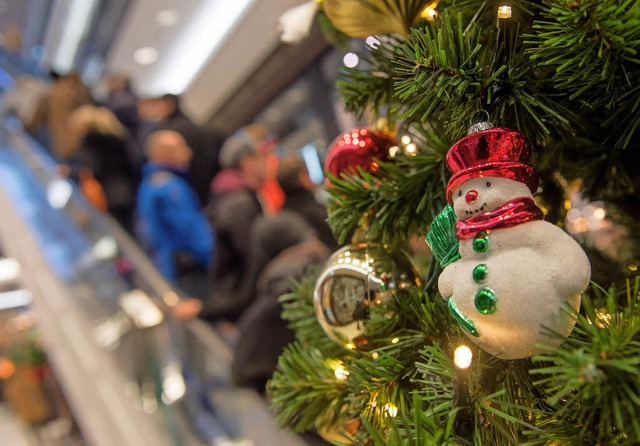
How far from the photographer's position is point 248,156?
8.27ft

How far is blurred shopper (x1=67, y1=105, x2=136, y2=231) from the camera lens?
3.62 metres

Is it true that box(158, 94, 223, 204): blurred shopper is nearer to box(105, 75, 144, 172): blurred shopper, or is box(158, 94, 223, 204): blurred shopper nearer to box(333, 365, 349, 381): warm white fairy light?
box(105, 75, 144, 172): blurred shopper

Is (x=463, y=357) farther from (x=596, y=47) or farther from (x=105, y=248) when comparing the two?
(x=105, y=248)

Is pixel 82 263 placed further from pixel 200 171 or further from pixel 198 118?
pixel 198 118

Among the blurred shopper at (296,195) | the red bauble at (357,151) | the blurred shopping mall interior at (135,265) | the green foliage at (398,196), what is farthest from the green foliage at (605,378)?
the blurred shopper at (296,195)

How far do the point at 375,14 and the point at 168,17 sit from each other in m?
5.57

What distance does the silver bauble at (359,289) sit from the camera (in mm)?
598

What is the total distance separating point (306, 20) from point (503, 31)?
0.29 metres

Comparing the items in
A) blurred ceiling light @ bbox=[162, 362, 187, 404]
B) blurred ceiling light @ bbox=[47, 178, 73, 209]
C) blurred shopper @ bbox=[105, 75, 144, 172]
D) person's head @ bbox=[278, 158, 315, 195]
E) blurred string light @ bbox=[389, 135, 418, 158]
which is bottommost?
blurred ceiling light @ bbox=[162, 362, 187, 404]

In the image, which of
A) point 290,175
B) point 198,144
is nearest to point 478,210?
point 290,175

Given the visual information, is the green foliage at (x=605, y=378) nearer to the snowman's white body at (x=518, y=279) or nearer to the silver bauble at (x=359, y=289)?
the snowman's white body at (x=518, y=279)

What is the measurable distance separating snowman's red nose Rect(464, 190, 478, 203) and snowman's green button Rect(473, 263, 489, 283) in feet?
0.17

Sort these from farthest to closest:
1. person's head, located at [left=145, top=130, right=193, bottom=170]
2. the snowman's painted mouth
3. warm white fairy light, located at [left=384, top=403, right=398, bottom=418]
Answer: person's head, located at [left=145, top=130, right=193, bottom=170] → warm white fairy light, located at [left=384, top=403, right=398, bottom=418] → the snowman's painted mouth

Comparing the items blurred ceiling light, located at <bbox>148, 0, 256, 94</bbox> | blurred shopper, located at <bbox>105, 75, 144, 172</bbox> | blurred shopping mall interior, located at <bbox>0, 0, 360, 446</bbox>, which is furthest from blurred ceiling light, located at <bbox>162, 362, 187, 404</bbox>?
blurred ceiling light, located at <bbox>148, 0, 256, 94</bbox>
